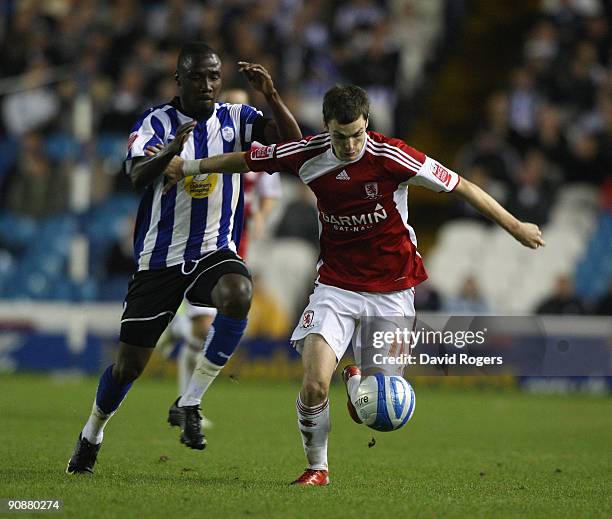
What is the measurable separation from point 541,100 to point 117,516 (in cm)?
1425

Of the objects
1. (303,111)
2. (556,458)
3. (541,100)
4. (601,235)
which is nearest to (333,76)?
(303,111)

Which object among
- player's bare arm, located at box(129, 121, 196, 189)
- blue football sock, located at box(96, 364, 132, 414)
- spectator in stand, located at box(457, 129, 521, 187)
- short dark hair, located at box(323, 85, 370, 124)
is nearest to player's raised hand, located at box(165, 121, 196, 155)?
player's bare arm, located at box(129, 121, 196, 189)

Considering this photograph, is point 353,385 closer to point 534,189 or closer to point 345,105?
point 345,105

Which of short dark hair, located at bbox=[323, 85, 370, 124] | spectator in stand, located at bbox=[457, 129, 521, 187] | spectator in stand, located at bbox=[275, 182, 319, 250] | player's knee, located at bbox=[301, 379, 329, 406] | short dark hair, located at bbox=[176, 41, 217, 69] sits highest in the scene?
spectator in stand, located at bbox=[457, 129, 521, 187]

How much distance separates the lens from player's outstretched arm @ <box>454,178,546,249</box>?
6.60 metres

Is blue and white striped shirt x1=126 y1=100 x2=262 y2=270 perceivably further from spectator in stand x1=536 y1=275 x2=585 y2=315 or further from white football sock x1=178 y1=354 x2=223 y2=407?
spectator in stand x1=536 y1=275 x2=585 y2=315

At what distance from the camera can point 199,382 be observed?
755 centimetres

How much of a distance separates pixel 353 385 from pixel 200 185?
5.11 ft

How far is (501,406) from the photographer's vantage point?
14.0 meters

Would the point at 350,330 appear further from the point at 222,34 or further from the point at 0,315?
the point at 222,34

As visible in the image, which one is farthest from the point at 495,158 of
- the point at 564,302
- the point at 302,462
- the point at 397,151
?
the point at 397,151

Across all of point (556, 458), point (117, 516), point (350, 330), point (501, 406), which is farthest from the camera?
point (501, 406)

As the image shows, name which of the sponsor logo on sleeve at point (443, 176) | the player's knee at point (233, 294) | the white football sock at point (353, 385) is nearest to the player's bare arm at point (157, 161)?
the player's knee at point (233, 294)

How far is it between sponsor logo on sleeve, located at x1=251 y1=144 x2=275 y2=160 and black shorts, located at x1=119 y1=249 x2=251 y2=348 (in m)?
0.73
